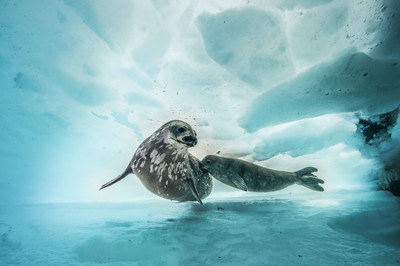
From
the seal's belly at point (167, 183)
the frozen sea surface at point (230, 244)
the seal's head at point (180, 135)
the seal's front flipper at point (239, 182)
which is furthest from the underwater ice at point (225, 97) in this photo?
the seal's head at point (180, 135)

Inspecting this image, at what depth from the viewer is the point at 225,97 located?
5.29 m

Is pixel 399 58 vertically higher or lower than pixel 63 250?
higher

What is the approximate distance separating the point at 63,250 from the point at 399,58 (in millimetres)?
7961

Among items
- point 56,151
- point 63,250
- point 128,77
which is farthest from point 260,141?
point 56,151

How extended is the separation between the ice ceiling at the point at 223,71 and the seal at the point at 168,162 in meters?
1.96

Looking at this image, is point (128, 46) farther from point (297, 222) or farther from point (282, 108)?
point (297, 222)

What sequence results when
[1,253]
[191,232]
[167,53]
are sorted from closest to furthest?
[1,253] → [191,232] → [167,53]

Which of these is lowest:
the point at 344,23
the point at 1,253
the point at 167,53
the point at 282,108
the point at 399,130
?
the point at 1,253

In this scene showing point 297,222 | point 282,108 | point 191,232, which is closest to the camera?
point 191,232

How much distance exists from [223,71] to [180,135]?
2.32m

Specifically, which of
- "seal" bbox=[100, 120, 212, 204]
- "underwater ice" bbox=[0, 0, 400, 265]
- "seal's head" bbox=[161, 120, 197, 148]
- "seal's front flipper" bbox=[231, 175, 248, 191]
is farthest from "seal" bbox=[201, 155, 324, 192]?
"seal's head" bbox=[161, 120, 197, 148]

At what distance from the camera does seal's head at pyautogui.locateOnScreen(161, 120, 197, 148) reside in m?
3.80

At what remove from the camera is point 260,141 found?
7.01 m

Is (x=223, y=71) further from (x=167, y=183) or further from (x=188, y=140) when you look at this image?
(x=167, y=183)
